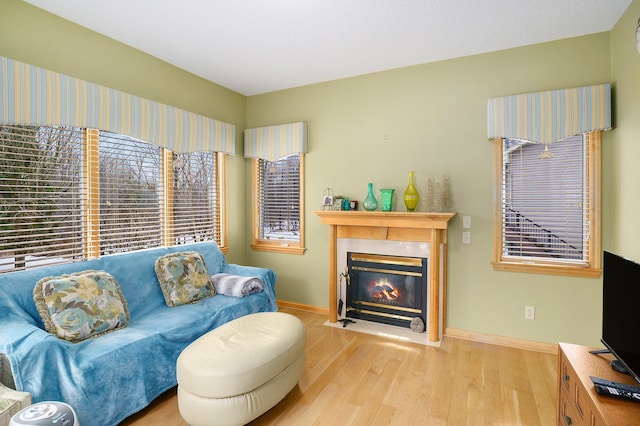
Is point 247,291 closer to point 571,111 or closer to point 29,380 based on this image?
point 29,380

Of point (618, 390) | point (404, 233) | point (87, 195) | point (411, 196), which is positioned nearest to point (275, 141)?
point (411, 196)

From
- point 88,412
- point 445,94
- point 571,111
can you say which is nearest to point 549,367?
point 571,111

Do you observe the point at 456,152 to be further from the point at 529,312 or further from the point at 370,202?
the point at 529,312

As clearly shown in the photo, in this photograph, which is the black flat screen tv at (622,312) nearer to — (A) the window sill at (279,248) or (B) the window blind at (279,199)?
(A) the window sill at (279,248)

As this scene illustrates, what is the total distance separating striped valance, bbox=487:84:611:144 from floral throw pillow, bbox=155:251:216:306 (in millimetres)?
2979

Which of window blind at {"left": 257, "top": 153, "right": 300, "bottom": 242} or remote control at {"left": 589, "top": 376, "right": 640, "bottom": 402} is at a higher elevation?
window blind at {"left": 257, "top": 153, "right": 300, "bottom": 242}

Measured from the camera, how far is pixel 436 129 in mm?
3385

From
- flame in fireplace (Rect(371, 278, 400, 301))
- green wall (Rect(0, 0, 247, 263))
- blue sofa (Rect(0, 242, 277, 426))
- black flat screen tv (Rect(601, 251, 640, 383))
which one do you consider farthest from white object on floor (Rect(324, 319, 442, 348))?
green wall (Rect(0, 0, 247, 263))

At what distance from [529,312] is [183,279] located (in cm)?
314

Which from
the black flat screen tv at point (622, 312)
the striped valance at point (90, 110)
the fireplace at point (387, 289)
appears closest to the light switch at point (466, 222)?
the fireplace at point (387, 289)

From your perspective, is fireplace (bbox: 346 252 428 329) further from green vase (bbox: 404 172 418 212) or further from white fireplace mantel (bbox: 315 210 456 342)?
green vase (bbox: 404 172 418 212)

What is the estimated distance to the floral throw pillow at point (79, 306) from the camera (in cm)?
208

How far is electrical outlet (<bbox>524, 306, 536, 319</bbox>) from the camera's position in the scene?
305cm

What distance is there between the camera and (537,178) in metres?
3.02
